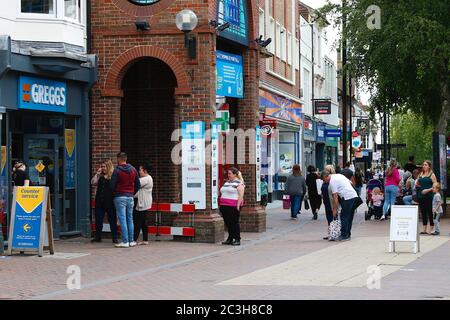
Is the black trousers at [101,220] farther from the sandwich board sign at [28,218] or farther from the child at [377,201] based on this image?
the child at [377,201]

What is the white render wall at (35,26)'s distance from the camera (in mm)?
17891

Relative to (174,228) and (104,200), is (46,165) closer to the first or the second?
(104,200)

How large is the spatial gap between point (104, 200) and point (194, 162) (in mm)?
2128

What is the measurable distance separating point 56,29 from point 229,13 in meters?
4.42

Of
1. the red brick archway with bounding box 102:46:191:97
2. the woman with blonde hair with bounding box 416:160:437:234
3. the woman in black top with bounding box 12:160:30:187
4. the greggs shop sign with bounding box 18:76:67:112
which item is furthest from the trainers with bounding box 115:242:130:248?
the woman with blonde hair with bounding box 416:160:437:234

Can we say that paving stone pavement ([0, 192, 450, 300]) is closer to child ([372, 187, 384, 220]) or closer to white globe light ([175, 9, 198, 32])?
white globe light ([175, 9, 198, 32])

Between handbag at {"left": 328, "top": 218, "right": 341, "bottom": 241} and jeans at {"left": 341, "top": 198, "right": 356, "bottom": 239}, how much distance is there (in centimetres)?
15

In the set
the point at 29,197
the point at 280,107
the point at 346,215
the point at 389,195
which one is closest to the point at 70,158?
the point at 29,197

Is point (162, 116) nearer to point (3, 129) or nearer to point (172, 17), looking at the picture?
point (172, 17)

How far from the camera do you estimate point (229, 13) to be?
21188 mm

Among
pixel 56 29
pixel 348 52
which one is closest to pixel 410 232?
pixel 56 29

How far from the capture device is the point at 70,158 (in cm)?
2000

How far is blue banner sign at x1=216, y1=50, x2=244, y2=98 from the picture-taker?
68.6ft

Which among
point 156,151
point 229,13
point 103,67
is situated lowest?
point 156,151
